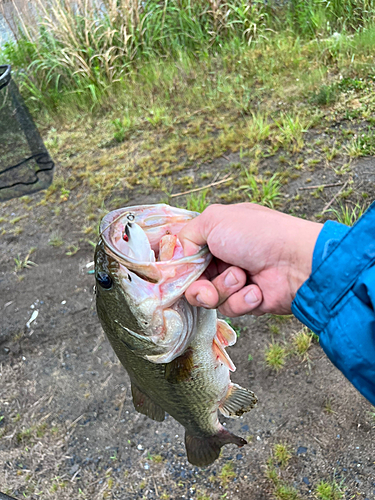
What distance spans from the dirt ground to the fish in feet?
2.64

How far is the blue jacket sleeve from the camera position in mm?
1050

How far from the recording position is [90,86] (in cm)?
548

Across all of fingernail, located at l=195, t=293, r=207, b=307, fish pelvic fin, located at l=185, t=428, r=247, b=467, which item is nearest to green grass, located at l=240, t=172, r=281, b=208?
fish pelvic fin, located at l=185, t=428, r=247, b=467

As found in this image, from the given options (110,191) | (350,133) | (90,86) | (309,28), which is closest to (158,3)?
(90,86)

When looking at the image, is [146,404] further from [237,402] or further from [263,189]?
[263,189]

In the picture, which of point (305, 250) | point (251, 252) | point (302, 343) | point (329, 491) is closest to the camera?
point (305, 250)

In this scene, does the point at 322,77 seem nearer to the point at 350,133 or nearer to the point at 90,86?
the point at 350,133

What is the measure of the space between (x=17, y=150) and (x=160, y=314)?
349 centimetres

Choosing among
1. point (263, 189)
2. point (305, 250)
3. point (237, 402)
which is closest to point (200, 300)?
point (305, 250)

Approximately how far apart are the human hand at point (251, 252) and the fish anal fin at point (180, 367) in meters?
0.22

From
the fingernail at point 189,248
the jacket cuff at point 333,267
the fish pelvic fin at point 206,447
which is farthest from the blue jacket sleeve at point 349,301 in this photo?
the fish pelvic fin at point 206,447

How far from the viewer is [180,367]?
1462mm

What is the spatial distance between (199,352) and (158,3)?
19.7 ft

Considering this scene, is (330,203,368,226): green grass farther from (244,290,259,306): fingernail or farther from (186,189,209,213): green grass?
(244,290,259,306): fingernail
